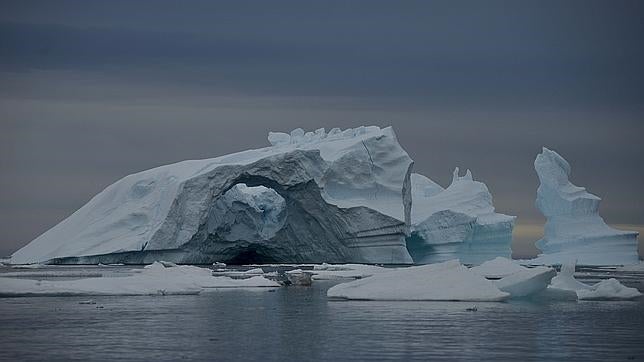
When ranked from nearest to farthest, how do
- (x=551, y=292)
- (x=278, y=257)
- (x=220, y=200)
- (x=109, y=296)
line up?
1. (x=109, y=296)
2. (x=551, y=292)
3. (x=220, y=200)
4. (x=278, y=257)

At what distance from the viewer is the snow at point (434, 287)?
20.3 meters

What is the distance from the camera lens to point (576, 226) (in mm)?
48375

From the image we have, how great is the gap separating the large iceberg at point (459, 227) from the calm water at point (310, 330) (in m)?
27.2

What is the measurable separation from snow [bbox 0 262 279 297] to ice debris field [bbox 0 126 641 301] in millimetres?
6664

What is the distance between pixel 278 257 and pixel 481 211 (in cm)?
1097

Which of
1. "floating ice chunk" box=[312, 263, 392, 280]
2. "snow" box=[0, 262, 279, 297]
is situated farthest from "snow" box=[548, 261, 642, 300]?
"floating ice chunk" box=[312, 263, 392, 280]

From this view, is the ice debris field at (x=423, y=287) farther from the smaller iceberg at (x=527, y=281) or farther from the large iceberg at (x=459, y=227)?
the large iceberg at (x=459, y=227)

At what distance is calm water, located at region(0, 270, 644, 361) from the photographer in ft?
40.3

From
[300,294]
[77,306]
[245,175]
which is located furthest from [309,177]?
[77,306]

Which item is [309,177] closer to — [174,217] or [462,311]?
[174,217]

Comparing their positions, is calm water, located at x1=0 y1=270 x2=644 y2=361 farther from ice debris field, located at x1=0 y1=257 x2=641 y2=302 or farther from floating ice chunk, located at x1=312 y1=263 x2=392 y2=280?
floating ice chunk, located at x1=312 y1=263 x2=392 y2=280

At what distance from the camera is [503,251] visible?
173 feet

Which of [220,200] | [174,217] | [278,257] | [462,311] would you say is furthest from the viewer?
[278,257]

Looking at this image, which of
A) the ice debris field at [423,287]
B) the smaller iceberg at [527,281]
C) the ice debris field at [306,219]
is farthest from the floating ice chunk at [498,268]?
the smaller iceberg at [527,281]
